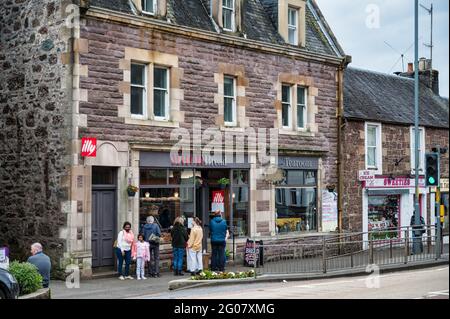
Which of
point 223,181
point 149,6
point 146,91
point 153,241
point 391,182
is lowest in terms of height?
point 153,241

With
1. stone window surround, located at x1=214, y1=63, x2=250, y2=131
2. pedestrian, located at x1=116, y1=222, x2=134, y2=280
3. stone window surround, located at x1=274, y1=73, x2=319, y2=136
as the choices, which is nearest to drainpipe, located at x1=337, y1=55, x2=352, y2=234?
stone window surround, located at x1=274, y1=73, x2=319, y2=136

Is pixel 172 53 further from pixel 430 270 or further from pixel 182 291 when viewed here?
pixel 430 270

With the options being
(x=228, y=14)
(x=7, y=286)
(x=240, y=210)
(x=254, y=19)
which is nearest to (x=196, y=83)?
(x=228, y=14)

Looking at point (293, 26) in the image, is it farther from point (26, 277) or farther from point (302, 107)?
point (26, 277)

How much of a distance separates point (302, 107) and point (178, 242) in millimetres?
7978

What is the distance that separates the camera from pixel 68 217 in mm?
20062

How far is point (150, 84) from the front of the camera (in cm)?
2195

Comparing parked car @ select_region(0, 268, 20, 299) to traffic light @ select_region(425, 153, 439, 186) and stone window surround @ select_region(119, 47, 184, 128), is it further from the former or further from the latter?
traffic light @ select_region(425, 153, 439, 186)

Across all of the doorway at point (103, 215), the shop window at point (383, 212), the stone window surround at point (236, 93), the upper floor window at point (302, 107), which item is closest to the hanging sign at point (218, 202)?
the stone window surround at point (236, 93)

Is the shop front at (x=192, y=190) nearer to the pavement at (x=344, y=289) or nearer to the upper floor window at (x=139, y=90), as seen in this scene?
the upper floor window at (x=139, y=90)

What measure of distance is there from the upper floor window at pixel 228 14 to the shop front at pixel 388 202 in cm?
848

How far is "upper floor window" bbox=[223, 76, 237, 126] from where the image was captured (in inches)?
962
